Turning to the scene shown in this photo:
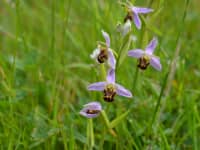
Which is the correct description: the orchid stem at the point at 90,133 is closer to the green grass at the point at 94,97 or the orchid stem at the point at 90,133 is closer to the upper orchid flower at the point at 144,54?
the green grass at the point at 94,97

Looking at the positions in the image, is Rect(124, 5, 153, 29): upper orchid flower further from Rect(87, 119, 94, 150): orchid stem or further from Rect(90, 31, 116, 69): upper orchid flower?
Rect(87, 119, 94, 150): orchid stem

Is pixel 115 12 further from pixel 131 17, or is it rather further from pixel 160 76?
pixel 131 17

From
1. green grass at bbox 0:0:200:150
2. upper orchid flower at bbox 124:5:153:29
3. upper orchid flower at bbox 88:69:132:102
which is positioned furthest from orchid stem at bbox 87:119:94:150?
upper orchid flower at bbox 124:5:153:29

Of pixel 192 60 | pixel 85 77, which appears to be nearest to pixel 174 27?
pixel 192 60

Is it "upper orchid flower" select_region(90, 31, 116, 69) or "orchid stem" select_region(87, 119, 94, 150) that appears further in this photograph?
"orchid stem" select_region(87, 119, 94, 150)

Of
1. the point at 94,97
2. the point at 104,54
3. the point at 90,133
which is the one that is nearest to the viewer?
the point at 104,54

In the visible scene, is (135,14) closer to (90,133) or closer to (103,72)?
(103,72)

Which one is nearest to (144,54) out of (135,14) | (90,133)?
(135,14)

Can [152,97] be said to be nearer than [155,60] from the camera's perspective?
A: No
